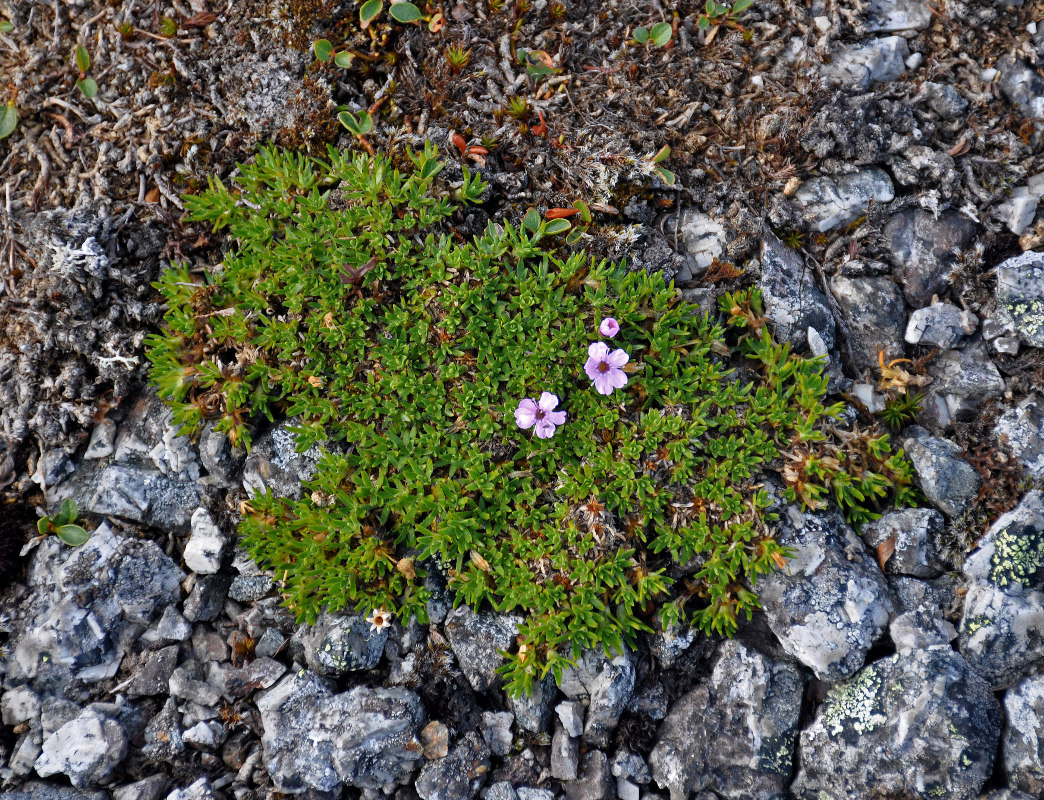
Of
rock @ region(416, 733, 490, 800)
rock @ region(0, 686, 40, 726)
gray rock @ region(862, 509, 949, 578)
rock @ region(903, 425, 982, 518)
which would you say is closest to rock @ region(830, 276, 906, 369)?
rock @ region(903, 425, 982, 518)

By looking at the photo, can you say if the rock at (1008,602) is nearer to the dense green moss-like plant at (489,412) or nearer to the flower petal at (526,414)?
the dense green moss-like plant at (489,412)

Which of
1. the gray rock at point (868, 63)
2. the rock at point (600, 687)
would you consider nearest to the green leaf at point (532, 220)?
the gray rock at point (868, 63)

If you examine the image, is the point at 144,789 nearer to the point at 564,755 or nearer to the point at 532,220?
the point at 564,755

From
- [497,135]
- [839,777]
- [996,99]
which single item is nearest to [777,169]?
[996,99]

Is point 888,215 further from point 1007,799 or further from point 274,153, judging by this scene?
point 274,153

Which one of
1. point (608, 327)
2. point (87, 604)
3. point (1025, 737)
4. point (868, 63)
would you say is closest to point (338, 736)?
point (87, 604)
